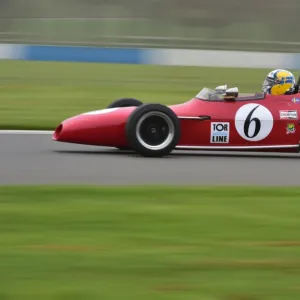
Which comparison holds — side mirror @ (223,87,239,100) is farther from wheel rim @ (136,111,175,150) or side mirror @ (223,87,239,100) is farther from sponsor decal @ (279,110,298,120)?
wheel rim @ (136,111,175,150)

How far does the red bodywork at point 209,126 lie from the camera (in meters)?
9.09

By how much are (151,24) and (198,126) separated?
1473cm

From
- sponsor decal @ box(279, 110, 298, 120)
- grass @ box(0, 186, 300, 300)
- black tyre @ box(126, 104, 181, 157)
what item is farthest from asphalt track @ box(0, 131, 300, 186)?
grass @ box(0, 186, 300, 300)

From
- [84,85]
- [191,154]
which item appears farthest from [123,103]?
[84,85]

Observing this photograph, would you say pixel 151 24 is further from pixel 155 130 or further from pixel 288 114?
pixel 155 130

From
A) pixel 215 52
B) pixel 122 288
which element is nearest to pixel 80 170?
pixel 122 288

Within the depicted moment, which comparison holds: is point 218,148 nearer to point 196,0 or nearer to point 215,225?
point 215,225

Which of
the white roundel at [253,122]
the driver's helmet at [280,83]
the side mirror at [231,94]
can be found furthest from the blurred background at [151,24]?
the white roundel at [253,122]

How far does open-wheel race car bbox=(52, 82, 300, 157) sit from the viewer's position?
9.06 m

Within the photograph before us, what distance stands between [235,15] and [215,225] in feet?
62.4

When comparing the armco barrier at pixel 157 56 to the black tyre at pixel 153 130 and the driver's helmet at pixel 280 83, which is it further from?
the black tyre at pixel 153 130

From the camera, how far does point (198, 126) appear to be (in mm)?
9172

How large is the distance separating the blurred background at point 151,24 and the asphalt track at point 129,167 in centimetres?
1275

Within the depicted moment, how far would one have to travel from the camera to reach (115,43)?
880 inches
